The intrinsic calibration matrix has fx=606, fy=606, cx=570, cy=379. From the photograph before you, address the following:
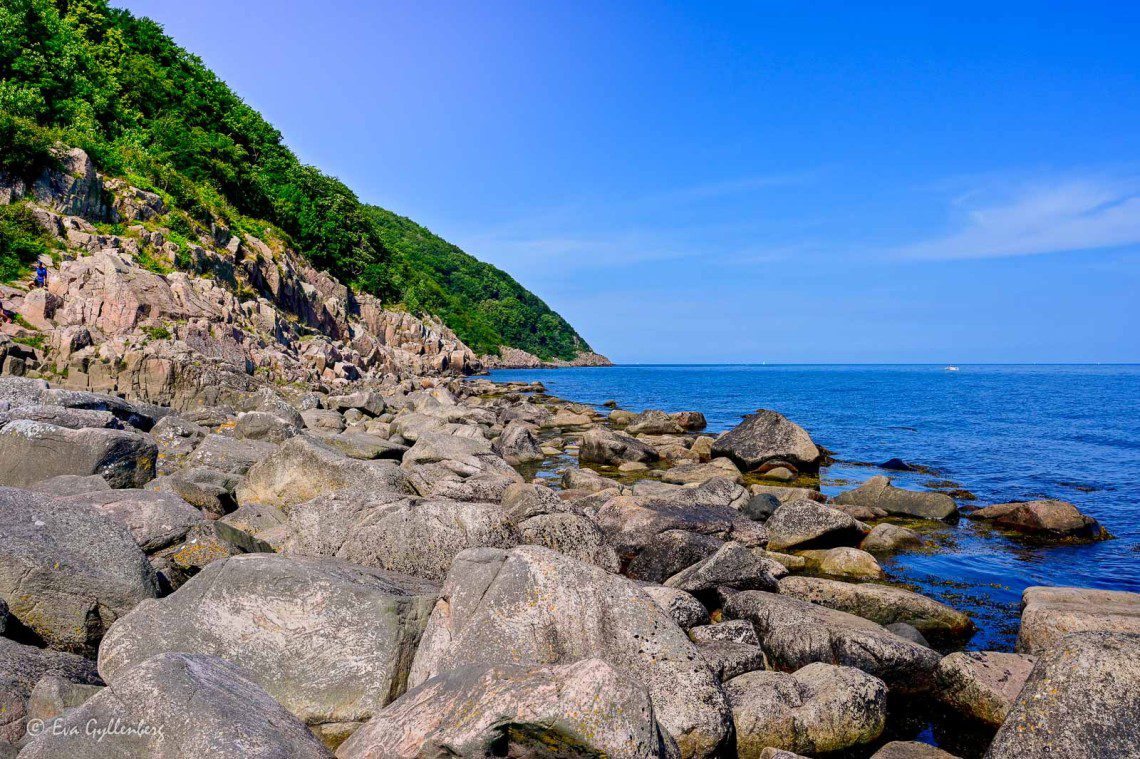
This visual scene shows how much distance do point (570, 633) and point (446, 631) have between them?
1325mm

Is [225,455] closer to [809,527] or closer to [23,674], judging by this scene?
[23,674]

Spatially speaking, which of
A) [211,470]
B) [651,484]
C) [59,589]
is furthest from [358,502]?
[651,484]

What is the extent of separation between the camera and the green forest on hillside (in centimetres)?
3584

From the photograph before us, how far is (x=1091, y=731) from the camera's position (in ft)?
17.3

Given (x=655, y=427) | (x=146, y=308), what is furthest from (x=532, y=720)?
(x=146, y=308)

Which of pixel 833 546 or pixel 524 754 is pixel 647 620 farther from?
pixel 833 546

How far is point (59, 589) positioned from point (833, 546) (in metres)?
14.8

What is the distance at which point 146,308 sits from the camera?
94.4 feet

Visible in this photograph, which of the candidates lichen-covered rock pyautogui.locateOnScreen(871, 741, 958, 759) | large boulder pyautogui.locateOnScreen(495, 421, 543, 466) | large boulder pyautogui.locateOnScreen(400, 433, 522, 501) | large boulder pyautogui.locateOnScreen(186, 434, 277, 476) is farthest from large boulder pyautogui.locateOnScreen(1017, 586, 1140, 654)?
large boulder pyautogui.locateOnScreen(495, 421, 543, 466)

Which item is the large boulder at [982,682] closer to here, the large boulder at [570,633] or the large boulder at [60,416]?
the large boulder at [570,633]

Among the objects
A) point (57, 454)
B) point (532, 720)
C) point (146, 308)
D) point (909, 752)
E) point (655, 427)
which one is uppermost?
point (146, 308)

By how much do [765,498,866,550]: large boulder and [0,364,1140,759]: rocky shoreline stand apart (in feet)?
2.85

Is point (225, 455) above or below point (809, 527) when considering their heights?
above

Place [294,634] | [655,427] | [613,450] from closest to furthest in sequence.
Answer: [294,634] < [613,450] < [655,427]
